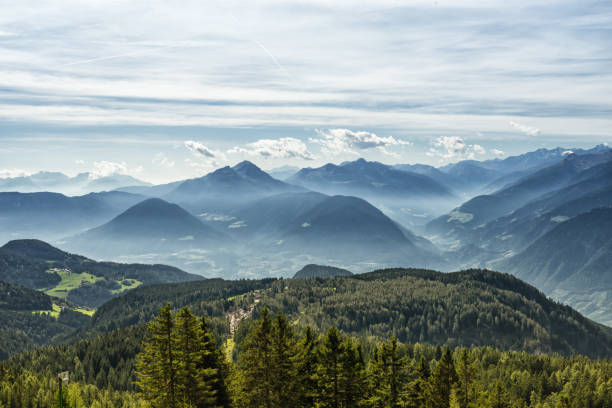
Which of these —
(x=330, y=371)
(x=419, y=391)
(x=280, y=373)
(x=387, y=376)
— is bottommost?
(x=419, y=391)

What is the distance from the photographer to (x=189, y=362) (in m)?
42.1

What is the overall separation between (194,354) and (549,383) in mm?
127437

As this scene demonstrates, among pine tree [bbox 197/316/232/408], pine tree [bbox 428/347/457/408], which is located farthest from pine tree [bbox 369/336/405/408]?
pine tree [bbox 197/316/232/408]

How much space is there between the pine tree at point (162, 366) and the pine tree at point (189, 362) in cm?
60

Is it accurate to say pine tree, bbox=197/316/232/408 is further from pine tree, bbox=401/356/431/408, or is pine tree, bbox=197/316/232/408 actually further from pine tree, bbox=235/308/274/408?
pine tree, bbox=401/356/431/408

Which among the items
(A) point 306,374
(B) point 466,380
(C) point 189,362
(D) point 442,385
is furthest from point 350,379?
(C) point 189,362

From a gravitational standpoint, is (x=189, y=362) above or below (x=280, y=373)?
above

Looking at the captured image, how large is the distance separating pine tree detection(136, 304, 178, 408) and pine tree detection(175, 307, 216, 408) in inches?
23.6

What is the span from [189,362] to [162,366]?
2.45m

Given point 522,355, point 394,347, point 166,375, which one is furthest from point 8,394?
point 522,355

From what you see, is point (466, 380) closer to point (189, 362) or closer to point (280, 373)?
point (280, 373)

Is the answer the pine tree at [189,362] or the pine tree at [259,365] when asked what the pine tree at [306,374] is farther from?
the pine tree at [189,362]

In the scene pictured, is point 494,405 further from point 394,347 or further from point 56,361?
point 56,361

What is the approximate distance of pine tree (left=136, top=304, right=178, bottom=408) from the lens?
40844mm
